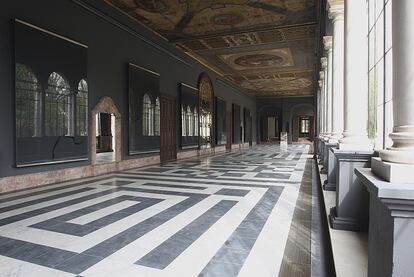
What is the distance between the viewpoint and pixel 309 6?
9852 mm

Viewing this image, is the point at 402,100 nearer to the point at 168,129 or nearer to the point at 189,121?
the point at 168,129

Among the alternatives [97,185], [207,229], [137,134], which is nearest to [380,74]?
[207,229]

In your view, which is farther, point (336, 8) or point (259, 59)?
point (259, 59)

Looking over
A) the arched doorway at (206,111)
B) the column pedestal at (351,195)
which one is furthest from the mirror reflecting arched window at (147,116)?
the column pedestal at (351,195)

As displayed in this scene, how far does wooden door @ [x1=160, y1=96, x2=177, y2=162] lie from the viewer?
13.1m

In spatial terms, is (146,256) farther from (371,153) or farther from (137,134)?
(137,134)

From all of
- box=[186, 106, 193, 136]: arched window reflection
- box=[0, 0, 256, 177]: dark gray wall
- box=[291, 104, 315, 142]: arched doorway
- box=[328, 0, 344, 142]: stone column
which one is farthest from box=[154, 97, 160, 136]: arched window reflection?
box=[291, 104, 315, 142]: arched doorway

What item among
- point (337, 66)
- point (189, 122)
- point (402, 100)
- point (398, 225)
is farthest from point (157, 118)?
point (398, 225)

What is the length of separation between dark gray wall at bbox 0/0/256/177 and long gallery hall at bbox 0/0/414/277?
0.04m

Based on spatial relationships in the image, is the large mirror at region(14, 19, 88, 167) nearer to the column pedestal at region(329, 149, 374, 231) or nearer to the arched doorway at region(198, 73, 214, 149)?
the column pedestal at region(329, 149, 374, 231)

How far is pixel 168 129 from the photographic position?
13625mm

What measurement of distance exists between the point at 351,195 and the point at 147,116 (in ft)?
30.7

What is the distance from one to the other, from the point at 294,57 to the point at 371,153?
46.8ft

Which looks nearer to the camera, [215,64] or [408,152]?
[408,152]
